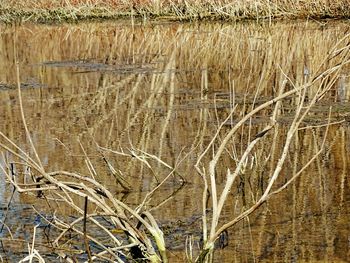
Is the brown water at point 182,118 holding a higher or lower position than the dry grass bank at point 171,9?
higher

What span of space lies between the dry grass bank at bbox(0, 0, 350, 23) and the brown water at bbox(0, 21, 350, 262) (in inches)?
76.8

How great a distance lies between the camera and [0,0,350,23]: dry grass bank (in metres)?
18.4

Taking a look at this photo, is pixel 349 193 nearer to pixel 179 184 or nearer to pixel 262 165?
pixel 262 165

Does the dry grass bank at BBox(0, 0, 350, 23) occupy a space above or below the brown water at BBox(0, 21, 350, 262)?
below

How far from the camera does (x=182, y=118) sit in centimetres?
751

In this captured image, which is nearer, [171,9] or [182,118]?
[182,118]

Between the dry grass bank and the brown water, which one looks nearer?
the brown water

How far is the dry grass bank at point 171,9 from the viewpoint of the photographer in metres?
18.4

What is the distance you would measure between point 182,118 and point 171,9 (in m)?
12.9

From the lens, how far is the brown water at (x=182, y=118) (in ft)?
14.2

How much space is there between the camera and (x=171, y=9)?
66.0 feet

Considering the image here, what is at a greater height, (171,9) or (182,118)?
(182,118)

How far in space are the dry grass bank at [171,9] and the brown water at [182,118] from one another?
1.95 meters

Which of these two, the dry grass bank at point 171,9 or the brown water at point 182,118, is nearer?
the brown water at point 182,118
